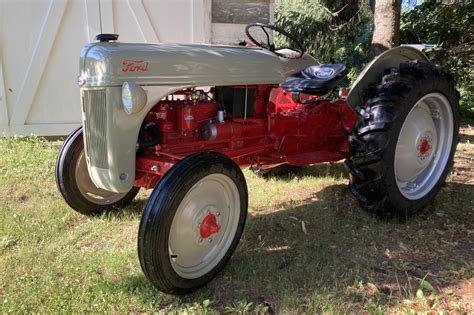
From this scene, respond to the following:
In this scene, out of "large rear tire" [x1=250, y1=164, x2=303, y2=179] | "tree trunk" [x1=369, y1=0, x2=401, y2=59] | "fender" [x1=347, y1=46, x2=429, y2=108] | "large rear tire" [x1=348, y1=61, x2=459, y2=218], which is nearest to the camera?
"large rear tire" [x1=348, y1=61, x2=459, y2=218]

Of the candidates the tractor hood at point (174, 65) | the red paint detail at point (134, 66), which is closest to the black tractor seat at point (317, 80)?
the tractor hood at point (174, 65)

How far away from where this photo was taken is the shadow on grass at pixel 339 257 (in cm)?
261

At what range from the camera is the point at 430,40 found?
805 centimetres

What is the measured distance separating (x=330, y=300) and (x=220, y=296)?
2.08ft

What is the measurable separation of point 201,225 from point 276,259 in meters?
0.63

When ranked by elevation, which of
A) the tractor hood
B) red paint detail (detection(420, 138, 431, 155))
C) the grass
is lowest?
the grass

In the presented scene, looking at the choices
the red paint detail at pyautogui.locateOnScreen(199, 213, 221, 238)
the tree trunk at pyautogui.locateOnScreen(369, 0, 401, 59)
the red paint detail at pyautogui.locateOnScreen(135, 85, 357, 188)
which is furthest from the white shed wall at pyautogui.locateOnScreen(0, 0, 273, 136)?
the red paint detail at pyautogui.locateOnScreen(199, 213, 221, 238)

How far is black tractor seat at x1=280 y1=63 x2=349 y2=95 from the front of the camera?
12.3 feet

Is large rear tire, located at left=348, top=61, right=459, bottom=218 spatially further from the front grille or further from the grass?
the front grille

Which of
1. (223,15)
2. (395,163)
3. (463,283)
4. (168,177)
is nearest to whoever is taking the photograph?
(168,177)

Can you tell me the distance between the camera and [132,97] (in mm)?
2600

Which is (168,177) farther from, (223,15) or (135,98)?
(223,15)

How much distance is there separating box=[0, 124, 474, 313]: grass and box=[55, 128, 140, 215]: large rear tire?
13cm

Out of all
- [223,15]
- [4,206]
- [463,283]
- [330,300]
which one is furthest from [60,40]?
[463,283]
